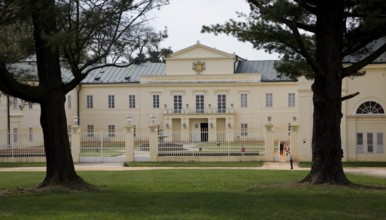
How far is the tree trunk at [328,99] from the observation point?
1481 cm

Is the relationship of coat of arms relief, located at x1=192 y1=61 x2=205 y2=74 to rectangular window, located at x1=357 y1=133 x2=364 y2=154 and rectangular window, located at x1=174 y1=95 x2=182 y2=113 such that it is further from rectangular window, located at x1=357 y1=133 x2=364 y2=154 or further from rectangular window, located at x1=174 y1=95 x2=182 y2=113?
rectangular window, located at x1=357 y1=133 x2=364 y2=154

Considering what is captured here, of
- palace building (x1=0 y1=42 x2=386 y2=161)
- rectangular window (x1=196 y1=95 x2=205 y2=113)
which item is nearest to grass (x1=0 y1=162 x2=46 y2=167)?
palace building (x1=0 y1=42 x2=386 y2=161)

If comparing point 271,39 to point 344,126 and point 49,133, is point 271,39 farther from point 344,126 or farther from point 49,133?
point 344,126

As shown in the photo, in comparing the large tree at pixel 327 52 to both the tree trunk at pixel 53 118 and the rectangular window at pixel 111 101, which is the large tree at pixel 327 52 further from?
the rectangular window at pixel 111 101

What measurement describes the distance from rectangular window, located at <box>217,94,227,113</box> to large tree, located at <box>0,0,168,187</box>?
136ft

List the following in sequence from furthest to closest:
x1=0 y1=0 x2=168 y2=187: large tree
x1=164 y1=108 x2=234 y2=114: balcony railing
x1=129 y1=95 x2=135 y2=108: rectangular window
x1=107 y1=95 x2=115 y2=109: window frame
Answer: x1=107 y1=95 x2=115 y2=109: window frame, x1=129 y1=95 x2=135 y2=108: rectangular window, x1=164 y1=108 x2=234 y2=114: balcony railing, x1=0 y1=0 x2=168 y2=187: large tree

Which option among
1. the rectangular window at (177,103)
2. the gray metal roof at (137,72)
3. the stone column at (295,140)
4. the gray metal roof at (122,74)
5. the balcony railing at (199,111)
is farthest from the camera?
the gray metal roof at (122,74)

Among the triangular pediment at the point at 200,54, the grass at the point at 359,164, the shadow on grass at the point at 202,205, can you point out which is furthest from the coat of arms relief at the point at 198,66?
the shadow on grass at the point at 202,205

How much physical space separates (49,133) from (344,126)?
2101 cm

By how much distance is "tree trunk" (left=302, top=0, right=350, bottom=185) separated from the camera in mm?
14812

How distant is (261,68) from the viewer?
5803 centimetres

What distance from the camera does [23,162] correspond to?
32062mm

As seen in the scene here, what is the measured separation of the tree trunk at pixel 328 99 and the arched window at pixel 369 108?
1728cm

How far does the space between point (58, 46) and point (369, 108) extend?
22.6m
